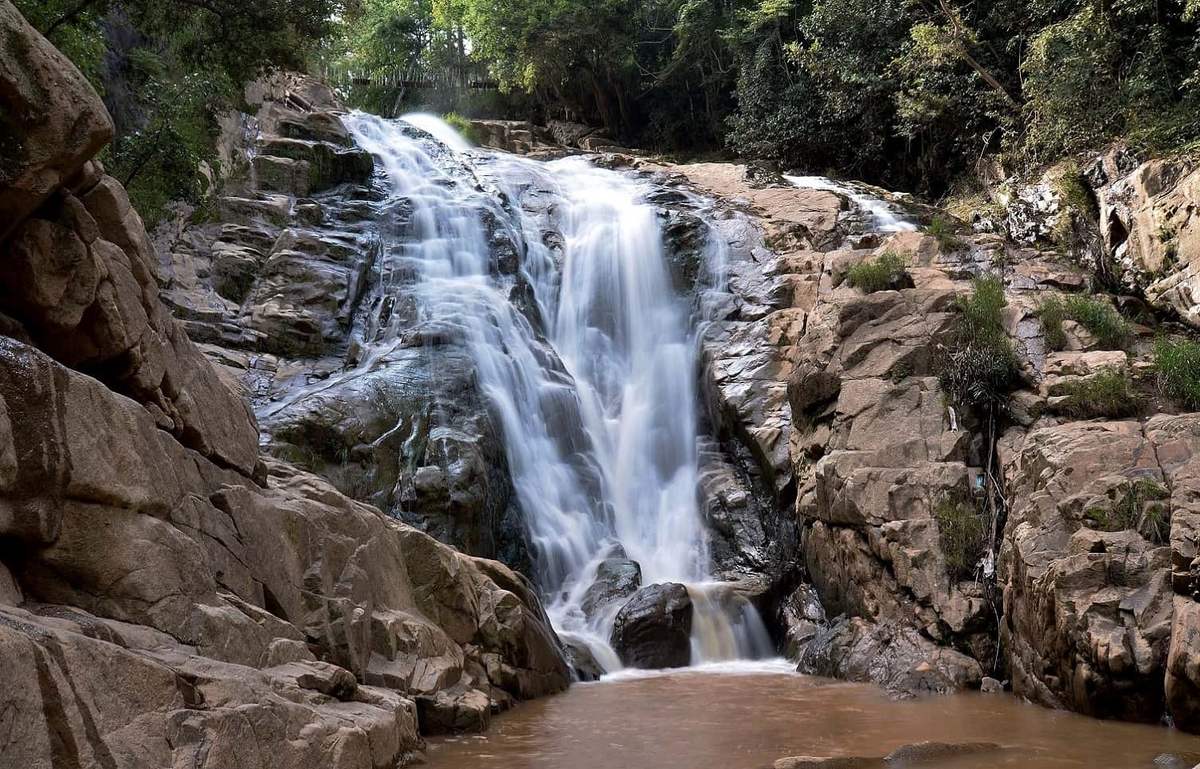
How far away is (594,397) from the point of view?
688 inches

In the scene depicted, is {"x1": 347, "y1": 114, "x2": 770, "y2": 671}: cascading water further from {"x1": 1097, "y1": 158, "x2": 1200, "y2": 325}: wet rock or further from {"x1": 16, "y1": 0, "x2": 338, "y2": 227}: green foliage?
{"x1": 1097, "y1": 158, "x2": 1200, "y2": 325}: wet rock

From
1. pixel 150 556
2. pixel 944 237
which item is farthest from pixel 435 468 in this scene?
pixel 944 237

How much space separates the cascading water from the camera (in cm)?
1394

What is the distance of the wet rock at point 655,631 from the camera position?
1169 cm

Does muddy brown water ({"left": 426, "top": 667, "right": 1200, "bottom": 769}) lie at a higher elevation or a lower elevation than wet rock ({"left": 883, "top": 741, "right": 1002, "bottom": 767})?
lower

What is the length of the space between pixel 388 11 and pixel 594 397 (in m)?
29.6

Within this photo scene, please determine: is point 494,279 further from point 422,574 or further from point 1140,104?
point 1140,104

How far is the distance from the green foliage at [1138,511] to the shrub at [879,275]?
21.7 feet

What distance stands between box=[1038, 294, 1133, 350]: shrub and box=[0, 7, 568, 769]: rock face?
8.96 m

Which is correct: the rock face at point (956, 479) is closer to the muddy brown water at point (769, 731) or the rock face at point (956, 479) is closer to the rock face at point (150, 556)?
the muddy brown water at point (769, 731)

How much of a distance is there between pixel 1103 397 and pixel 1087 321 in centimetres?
217

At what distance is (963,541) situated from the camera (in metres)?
11.0

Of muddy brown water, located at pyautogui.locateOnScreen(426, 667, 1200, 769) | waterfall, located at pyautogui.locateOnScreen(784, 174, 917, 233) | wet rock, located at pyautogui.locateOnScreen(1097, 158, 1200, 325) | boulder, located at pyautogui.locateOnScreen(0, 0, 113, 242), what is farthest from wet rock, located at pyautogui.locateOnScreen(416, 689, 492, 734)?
waterfall, located at pyautogui.locateOnScreen(784, 174, 917, 233)

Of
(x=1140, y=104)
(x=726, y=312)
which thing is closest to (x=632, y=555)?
(x=726, y=312)
